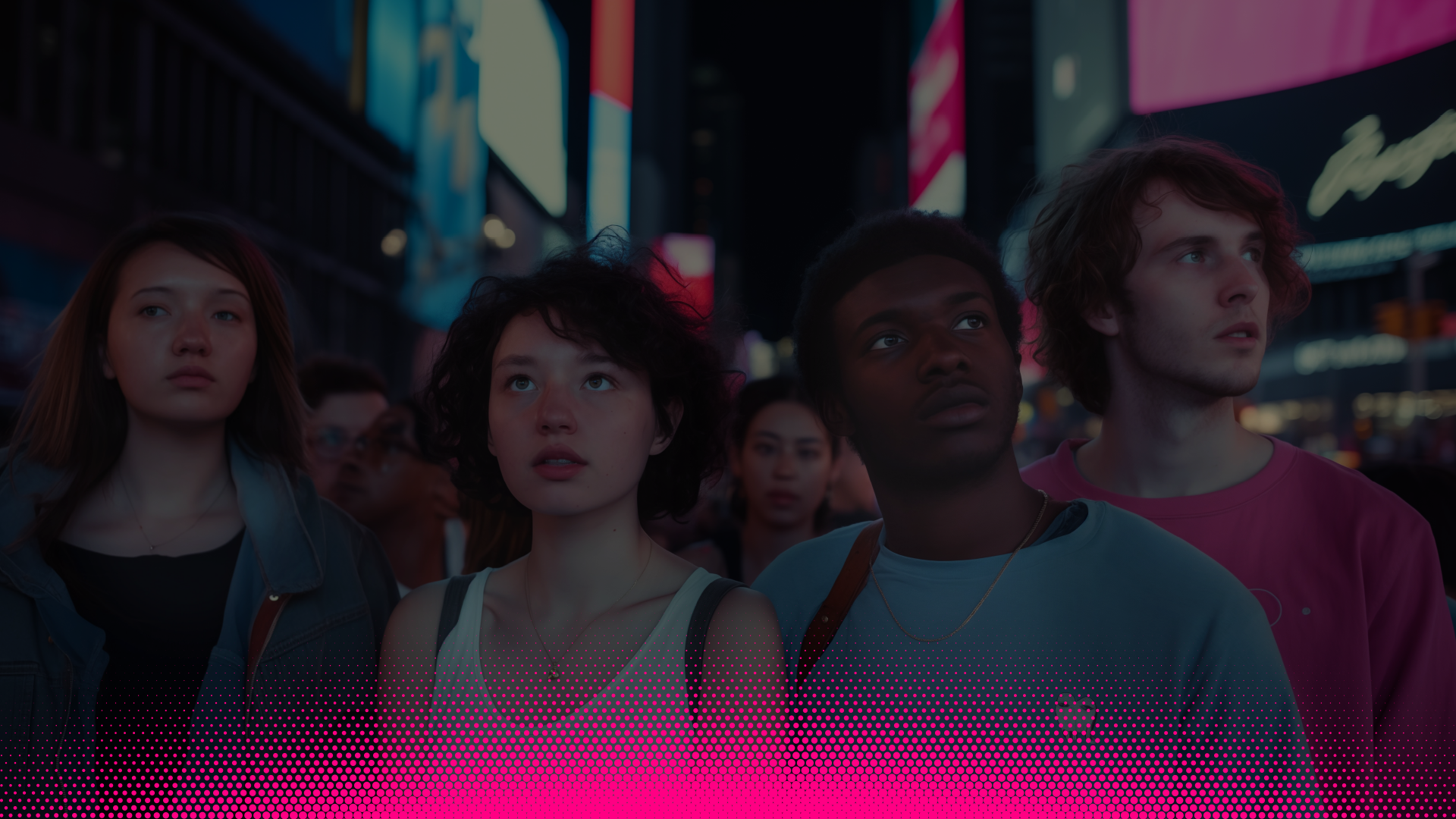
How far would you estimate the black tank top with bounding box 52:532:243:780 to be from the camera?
188 centimetres

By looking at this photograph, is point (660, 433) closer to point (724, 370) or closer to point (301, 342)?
point (724, 370)

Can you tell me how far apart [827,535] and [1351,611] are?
1.03 meters

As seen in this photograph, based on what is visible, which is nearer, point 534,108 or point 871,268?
point 871,268

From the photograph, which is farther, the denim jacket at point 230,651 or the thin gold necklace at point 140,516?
the thin gold necklace at point 140,516

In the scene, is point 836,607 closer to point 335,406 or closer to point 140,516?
point 140,516

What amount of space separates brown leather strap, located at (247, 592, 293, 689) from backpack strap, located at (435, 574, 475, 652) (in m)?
0.46

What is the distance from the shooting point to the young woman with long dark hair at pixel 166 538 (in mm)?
1875

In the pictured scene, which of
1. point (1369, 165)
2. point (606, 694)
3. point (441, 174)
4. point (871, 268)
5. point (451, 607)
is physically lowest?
point (606, 694)

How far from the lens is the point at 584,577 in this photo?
170 cm
